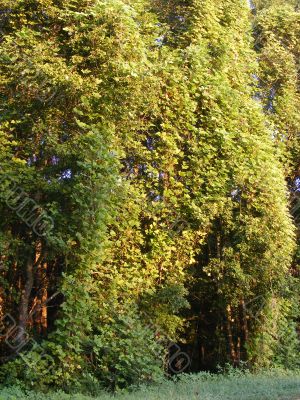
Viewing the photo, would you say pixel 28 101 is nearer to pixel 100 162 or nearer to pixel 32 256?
pixel 100 162

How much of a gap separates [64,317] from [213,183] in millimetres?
4553

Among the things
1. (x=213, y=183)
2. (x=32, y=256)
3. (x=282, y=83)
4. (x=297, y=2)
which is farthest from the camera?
(x=297, y=2)

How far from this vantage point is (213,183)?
11.3m

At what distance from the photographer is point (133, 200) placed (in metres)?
10.1

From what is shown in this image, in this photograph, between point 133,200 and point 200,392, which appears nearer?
point 200,392

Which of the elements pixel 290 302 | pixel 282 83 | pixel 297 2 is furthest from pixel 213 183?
pixel 297 2

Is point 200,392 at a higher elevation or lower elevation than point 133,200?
lower

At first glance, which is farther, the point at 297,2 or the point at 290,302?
the point at 297,2

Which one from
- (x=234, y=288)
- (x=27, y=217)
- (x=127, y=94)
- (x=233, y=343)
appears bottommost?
(x=233, y=343)

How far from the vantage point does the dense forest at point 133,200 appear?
862cm

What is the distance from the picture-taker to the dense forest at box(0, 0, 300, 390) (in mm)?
8625

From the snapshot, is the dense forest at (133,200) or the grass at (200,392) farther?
the dense forest at (133,200)

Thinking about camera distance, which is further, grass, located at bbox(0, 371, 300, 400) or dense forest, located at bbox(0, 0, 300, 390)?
dense forest, located at bbox(0, 0, 300, 390)

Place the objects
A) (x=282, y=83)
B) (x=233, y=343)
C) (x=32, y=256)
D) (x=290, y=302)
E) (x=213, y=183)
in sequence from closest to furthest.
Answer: (x=32, y=256) < (x=213, y=183) < (x=233, y=343) < (x=290, y=302) < (x=282, y=83)
